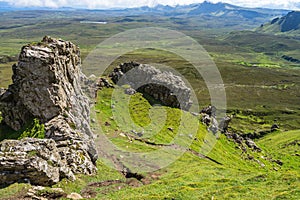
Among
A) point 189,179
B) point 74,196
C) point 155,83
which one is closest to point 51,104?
point 74,196

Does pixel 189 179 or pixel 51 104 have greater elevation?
pixel 51 104

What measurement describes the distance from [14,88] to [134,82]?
60.3 metres

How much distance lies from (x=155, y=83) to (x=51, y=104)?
5973cm

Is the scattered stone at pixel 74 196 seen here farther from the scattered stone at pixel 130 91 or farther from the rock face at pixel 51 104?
the scattered stone at pixel 130 91

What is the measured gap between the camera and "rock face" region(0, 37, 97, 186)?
4281cm

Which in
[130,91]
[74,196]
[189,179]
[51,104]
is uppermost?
[51,104]

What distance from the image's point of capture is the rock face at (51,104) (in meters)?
42.8

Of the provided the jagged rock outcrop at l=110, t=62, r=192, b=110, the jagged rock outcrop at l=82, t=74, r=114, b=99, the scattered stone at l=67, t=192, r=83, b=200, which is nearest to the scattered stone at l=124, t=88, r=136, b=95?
the jagged rock outcrop at l=110, t=62, r=192, b=110

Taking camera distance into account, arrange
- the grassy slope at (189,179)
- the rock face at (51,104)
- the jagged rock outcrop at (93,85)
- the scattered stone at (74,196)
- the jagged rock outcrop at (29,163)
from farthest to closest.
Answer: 1. the jagged rock outcrop at (93,85)
2. the rock face at (51,104)
3. the jagged rock outcrop at (29,163)
4. the grassy slope at (189,179)
5. the scattered stone at (74,196)

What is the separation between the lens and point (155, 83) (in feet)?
341

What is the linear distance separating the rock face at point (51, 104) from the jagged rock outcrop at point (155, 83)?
51.5m

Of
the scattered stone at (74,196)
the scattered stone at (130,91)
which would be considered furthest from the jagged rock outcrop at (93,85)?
the scattered stone at (74,196)

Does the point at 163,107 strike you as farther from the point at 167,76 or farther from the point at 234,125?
the point at 234,125

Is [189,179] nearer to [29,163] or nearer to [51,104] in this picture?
[29,163]
